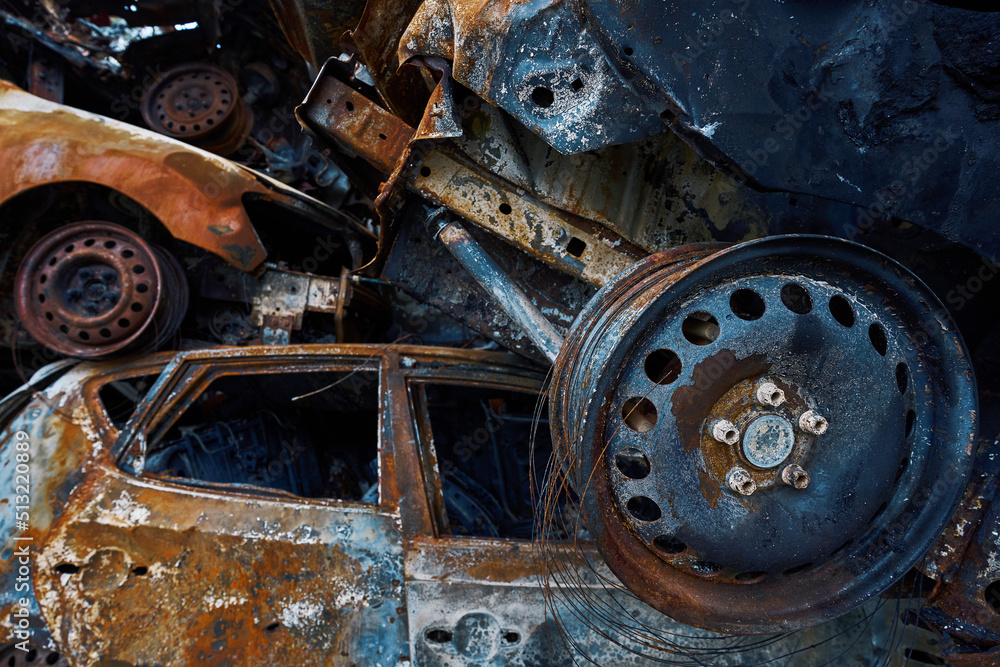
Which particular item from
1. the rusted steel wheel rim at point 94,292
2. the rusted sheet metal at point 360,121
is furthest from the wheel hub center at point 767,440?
the rusted steel wheel rim at point 94,292

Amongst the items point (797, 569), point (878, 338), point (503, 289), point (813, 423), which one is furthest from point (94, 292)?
point (878, 338)

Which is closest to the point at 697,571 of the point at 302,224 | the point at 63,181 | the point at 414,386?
the point at 414,386

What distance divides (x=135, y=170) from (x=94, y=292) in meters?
0.71

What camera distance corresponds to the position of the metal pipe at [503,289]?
200 centimetres

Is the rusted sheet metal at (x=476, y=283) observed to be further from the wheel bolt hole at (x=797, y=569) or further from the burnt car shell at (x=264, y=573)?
the wheel bolt hole at (x=797, y=569)

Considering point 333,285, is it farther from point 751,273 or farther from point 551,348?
point 751,273

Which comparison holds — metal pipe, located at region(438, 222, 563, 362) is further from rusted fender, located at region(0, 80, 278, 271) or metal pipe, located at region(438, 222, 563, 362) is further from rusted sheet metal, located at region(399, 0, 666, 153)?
rusted fender, located at region(0, 80, 278, 271)

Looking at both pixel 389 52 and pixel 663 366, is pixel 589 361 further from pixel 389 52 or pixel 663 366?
pixel 389 52

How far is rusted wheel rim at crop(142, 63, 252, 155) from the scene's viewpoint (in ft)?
15.9

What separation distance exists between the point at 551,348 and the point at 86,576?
1961 mm

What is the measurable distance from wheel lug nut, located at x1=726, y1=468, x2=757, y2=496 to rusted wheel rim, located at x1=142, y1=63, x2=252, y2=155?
16.9 feet

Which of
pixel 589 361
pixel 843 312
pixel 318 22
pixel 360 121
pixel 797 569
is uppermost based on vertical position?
pixel 318 22

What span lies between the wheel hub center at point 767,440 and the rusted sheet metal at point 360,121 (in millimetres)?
2040

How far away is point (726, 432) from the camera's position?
1447 mm
